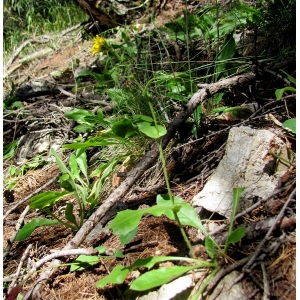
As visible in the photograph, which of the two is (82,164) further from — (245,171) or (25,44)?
(25,44)

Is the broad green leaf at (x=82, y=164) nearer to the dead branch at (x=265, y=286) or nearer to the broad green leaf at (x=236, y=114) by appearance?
the broad green leaf at (x=236, y=114)

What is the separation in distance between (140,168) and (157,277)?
22.6 inches

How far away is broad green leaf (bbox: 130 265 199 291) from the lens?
1.00 meters

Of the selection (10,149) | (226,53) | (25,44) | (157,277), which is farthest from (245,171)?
(25,44)

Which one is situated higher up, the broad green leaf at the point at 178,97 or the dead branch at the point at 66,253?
the broad green leaf at the point at 178,97

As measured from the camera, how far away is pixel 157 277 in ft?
3.37

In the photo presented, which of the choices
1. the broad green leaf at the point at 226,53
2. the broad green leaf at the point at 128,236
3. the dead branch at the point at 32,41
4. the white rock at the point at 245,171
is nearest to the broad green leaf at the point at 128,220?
the broad green leaf at the point at 128,236

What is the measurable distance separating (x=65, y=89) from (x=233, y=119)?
1804mm

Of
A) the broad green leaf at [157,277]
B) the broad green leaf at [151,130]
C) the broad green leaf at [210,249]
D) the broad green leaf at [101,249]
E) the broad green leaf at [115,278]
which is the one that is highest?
the broad green leaf at [151,130]

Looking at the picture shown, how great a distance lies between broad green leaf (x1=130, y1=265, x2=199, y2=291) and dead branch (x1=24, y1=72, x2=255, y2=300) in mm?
430

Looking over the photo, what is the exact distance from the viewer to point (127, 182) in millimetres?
1478

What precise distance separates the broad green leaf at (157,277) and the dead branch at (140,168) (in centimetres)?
A: 43

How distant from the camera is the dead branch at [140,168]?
136 cm

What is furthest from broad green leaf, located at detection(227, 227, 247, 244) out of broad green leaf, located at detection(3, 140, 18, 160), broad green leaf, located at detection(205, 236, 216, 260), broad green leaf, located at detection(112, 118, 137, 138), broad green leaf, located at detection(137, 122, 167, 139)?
broad green leaf, located at detection(3, 140, 18, 160)
